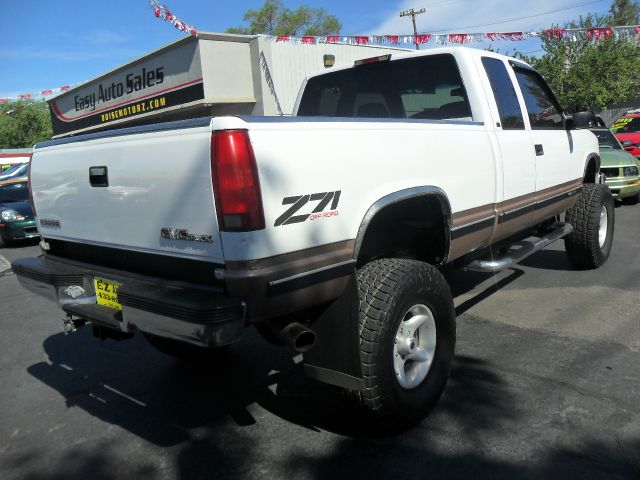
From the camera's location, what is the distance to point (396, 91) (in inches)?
163

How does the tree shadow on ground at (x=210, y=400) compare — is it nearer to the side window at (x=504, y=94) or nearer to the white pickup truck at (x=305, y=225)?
the white pickup truck at (x=305, y=225)

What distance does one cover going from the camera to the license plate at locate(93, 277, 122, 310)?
275cm

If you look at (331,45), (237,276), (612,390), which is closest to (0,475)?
(237,276)

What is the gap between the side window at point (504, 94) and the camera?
153 inches

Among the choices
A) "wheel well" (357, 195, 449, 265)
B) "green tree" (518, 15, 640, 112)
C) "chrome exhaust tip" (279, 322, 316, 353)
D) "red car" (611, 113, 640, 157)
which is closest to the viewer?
"chrome exhaust tip" (279, 322, 316, 353)

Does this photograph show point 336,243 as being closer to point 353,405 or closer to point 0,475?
point 353,405

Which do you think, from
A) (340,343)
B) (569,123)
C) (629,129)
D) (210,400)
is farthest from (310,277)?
(629,129)

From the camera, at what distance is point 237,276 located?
212cm

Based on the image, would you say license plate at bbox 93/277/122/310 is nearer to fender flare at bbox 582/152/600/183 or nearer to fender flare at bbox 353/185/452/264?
fender flare at bbox 353/185/452/264

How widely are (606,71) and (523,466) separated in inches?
1121

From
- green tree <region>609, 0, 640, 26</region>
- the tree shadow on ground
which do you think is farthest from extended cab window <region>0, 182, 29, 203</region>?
green tree <region>609, 0, 640, 26</region>

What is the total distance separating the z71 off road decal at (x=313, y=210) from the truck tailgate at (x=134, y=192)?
297 millimetres

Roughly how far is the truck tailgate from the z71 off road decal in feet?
0.97

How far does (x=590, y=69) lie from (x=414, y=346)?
91.6ft
